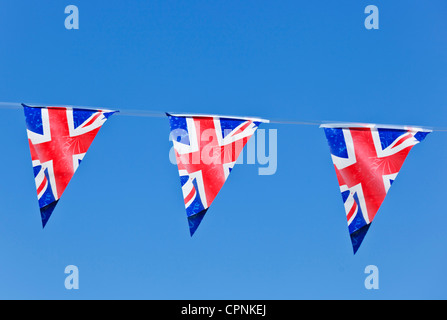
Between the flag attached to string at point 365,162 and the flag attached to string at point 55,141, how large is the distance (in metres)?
3.28

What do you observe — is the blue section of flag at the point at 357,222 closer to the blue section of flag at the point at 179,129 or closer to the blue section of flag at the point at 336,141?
the blue section of flag at the point at 336,141

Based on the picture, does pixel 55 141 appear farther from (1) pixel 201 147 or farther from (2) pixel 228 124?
(2) pixel 228 124

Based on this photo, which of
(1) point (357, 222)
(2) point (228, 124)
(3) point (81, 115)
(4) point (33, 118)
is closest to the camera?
(4) point (33, 118)

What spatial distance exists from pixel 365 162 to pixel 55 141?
4.32m

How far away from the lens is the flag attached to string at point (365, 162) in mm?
8641

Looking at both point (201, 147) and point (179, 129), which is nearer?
point (179, 129)

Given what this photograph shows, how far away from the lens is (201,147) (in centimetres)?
859

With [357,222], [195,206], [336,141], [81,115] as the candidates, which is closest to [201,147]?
[195,206]

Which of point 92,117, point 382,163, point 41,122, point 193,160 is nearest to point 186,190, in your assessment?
point 193,160

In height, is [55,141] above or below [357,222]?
above

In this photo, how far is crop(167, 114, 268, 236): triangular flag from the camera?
28.0 ft

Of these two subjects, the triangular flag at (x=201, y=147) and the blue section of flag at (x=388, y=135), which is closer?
the triangular flag at (x=201, y=147)

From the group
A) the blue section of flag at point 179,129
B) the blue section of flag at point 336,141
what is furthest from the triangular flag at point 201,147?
the blue section of flag at point 336,141

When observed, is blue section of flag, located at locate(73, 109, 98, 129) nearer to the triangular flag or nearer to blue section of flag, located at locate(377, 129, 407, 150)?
the triangular flag
